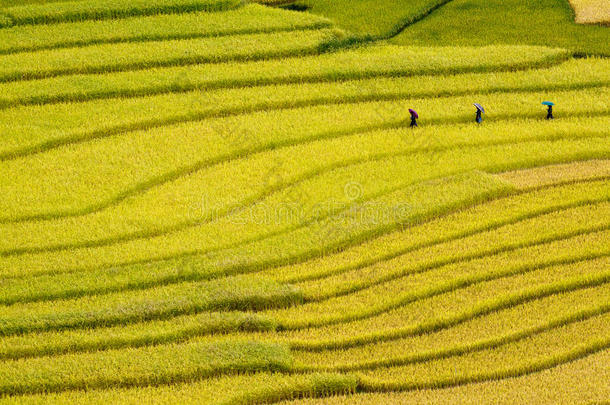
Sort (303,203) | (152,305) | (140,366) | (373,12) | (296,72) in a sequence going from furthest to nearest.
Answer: (373,12) → (296,72) → (303,203) → (152,305) → (140,366)

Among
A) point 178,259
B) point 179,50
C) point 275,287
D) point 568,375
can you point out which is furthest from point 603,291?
point 179,50

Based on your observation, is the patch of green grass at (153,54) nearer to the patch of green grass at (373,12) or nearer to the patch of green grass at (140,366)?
the patch of green grass at (373,12)

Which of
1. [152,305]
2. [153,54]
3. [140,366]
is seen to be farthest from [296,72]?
[140,366]

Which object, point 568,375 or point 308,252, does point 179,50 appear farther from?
point 568,375

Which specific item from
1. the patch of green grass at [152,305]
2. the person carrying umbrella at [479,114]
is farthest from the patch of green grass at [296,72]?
the patch of green grass at [152,305]

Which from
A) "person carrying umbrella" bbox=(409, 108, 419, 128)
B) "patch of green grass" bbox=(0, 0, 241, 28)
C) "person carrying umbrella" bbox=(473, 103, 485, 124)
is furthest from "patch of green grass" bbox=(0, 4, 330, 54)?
"person carrying umbrella" bbox=(473, 103, 485, 124)

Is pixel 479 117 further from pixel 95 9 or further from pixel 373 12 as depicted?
pixel 95 9

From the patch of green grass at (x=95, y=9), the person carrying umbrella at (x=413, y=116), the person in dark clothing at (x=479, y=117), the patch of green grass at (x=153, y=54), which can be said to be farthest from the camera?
the patch of green grass at (x=95, y=9)
